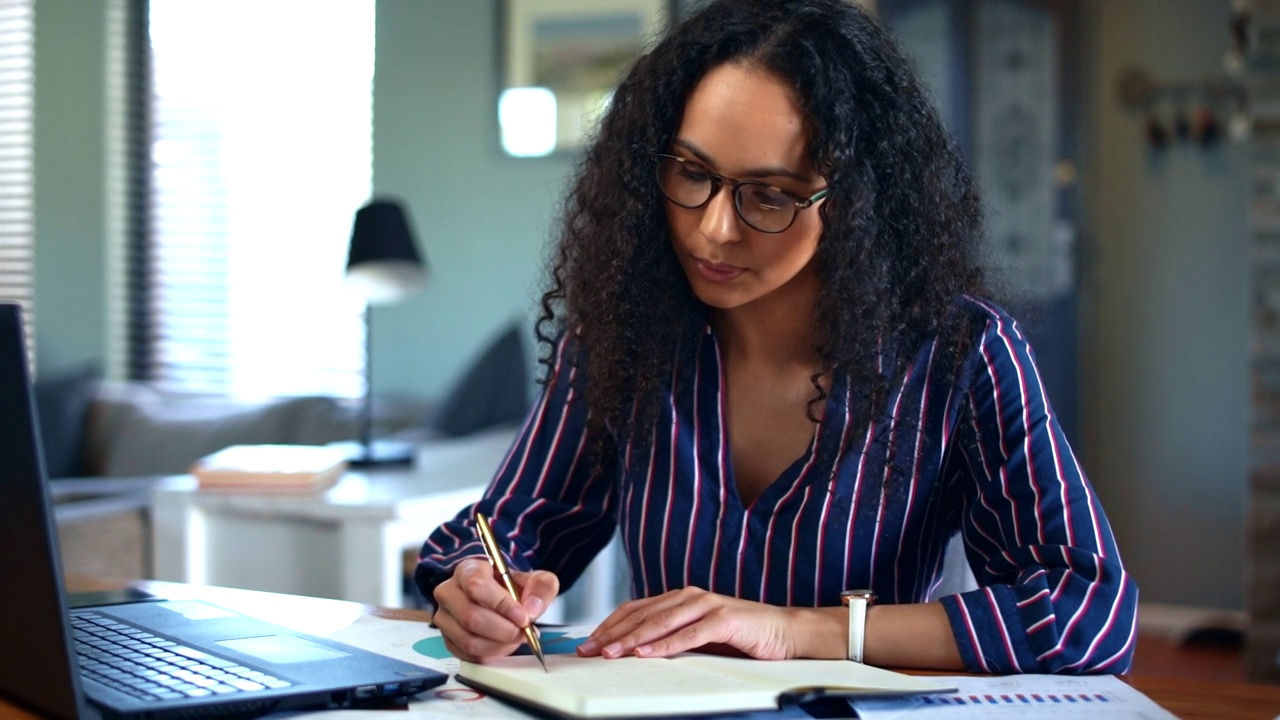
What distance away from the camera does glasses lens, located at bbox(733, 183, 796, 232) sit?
50.1 inches

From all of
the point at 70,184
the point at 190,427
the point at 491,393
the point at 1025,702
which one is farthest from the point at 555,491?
the point at 70,184

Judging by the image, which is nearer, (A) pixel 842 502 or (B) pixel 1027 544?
(B) pixel 1027 544

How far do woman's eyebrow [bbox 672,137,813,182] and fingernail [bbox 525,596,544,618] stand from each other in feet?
1.46

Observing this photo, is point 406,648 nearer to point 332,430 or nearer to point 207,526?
point 207,526

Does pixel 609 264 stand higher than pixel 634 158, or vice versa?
pixel 634 158

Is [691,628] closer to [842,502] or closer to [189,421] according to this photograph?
[842,502]

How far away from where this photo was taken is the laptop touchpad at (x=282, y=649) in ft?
3.26

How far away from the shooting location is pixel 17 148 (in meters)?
4.66

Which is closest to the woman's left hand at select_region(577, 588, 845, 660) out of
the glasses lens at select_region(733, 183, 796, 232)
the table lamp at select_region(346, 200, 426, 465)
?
the glasses lens at select_region(733, 183, 796, 232)

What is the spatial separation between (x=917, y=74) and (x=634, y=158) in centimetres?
31

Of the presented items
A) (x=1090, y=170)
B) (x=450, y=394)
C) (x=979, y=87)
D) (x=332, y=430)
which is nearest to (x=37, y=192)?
(x=332, y=430)

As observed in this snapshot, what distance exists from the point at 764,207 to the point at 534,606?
448 millimetres

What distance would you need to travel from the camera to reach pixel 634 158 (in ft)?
4.61

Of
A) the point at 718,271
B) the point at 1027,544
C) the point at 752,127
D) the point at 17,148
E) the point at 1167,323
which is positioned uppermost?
the point at 17,148
